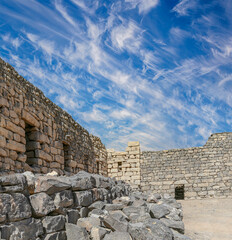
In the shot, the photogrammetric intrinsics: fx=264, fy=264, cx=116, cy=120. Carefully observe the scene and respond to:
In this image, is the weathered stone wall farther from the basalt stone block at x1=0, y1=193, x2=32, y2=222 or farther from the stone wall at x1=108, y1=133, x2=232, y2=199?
the basalt stone block at x1=0, y1=193, x2=32, y2=222

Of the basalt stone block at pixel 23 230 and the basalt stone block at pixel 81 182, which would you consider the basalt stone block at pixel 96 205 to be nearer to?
the basalt stone block at pixel 81 182

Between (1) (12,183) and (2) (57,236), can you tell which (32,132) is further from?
(1) (12,183)

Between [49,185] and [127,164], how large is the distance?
488 inches

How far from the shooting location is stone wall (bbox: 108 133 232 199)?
1531 centimetres

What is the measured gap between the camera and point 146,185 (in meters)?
16.4

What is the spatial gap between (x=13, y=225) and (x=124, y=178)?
1289 cm

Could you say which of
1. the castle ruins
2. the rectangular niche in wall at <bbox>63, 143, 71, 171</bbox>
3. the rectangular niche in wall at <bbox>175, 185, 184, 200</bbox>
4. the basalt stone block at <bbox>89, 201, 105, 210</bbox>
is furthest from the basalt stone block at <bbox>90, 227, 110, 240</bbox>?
the rectangular niche in wall at <bbox>175, 185, 184, 200</bbox>

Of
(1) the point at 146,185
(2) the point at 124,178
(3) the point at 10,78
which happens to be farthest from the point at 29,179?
(1) the point at 146,185

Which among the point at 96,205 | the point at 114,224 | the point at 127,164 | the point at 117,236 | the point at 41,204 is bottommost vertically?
the point at 117,236

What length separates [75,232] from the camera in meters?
3.20

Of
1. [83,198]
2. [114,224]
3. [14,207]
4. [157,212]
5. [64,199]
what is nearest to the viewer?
[14,207]

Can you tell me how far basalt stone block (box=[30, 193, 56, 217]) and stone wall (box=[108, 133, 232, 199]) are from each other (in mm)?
12218

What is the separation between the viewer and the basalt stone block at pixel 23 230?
2.44 m

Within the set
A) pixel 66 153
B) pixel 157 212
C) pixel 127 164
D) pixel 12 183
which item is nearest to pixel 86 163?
pixel 66 153
